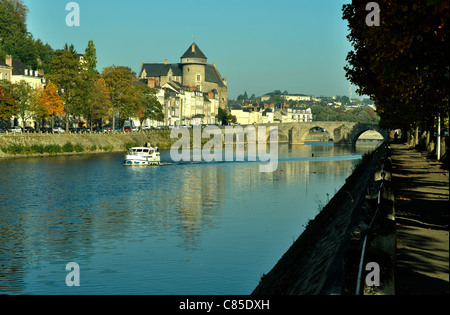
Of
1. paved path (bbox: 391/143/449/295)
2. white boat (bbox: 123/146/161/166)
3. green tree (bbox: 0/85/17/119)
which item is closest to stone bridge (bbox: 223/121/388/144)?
green tree (bbox: 0/85/17/119)

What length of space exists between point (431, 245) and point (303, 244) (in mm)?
7626

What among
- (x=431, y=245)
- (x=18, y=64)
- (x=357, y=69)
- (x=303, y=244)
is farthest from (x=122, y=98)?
(x=431, y=245)

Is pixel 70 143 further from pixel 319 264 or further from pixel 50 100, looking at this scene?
pixel 319 264

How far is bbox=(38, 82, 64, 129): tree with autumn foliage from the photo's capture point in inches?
3595

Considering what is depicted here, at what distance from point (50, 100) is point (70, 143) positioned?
7.97 meters

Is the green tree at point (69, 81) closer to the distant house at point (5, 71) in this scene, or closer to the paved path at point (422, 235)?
the distant house at point (5, 71)

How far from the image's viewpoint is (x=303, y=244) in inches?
830


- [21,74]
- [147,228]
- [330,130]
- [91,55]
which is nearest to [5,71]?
[21,74]

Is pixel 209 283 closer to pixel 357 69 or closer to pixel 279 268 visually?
pixel 279 268

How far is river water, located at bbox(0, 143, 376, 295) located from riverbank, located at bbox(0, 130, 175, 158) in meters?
16.6

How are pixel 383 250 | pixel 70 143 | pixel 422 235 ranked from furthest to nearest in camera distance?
pixel 70 143 → pixel 422 235 → pixel 383 250

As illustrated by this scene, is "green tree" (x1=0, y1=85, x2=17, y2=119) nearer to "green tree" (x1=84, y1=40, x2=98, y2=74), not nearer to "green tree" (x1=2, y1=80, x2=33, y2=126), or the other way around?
"green tree" (x1=2, y1=80, x2=33, y2=126)

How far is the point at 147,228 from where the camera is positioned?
101 ft
